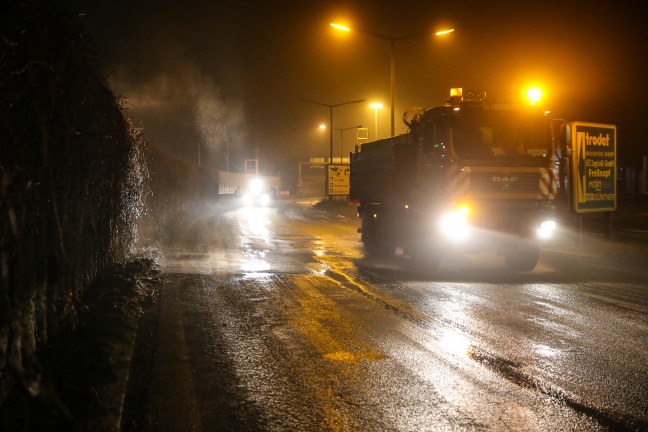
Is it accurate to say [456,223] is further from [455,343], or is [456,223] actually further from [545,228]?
[455,343]

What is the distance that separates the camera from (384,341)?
303 inches

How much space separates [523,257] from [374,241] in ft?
15.6

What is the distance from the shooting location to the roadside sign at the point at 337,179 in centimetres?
4844

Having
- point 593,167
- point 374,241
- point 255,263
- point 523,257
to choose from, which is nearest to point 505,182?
point 523,257

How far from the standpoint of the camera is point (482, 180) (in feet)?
43.0

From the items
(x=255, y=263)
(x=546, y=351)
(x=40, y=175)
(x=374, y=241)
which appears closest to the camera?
(x=40, y=175)

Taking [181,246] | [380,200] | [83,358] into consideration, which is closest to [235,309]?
[83,358]

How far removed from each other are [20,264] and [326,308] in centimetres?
534

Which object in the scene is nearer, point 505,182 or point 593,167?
point 505,182

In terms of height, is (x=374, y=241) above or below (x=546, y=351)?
above

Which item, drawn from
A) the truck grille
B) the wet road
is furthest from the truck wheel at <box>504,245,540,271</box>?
the truck grille

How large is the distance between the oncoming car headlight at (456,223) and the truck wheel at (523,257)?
140cm

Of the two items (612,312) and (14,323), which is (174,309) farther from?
(612,312)

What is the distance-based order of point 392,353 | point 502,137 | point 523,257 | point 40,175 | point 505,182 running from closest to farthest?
point 40,175
point 392,353
point 505,182
point 502,137
point 523,257
